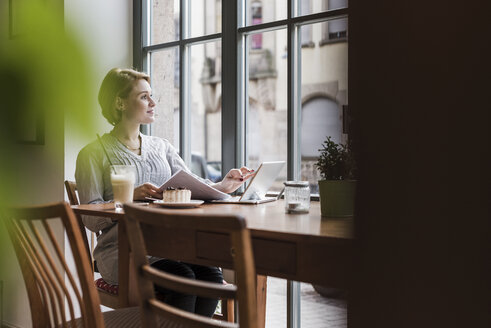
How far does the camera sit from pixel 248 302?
3.10 ft

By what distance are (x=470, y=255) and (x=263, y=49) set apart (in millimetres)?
26629

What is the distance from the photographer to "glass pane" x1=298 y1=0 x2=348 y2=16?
2170 mm

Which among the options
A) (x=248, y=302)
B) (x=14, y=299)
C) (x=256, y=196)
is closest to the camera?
(x=248, y=302)

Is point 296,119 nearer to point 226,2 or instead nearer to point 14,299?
point 226,2

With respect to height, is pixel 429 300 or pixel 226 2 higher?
pixel 226 2

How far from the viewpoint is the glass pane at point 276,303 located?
2.38m

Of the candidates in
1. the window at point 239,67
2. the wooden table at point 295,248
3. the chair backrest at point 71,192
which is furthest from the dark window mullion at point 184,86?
the wooden table at point 295,248

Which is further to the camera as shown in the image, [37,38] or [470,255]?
[37,38]

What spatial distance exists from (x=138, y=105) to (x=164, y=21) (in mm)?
873

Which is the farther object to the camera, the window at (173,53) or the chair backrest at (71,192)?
the window at (173,53)

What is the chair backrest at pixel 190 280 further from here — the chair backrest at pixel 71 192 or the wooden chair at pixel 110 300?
the chair backrest at pixel 71 192

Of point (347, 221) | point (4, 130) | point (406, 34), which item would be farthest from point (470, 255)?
point (4, 130)

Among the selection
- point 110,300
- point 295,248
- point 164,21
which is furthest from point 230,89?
point 295,248

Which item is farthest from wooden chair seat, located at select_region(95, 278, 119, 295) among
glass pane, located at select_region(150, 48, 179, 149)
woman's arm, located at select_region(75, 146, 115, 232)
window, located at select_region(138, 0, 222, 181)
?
glass pane, located at select_region(150, 48, 179, 149)
